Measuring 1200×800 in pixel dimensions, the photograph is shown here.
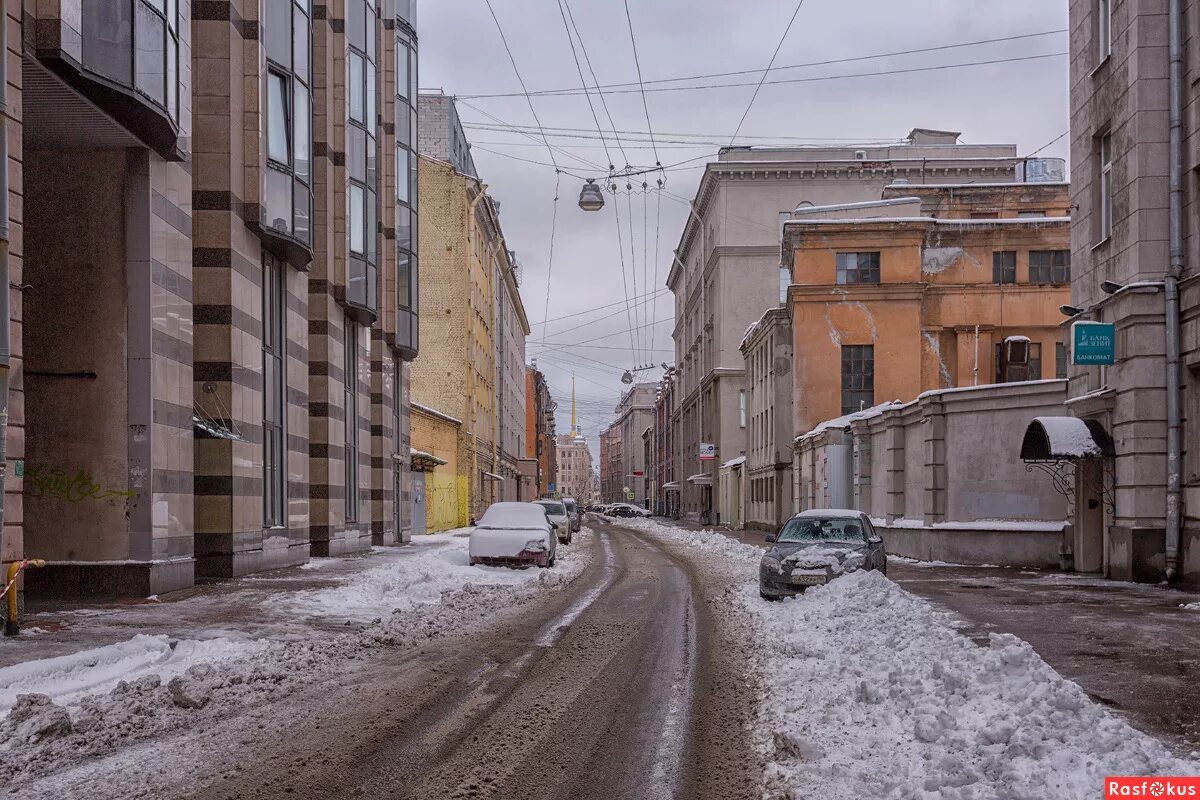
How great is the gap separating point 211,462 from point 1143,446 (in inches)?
665

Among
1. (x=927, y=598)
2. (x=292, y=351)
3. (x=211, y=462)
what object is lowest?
(x=927, y=598)

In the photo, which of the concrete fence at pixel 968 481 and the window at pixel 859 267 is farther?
the window at pixel 859 267

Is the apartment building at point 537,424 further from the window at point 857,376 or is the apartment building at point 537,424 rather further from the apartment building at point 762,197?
the window at point 857,376

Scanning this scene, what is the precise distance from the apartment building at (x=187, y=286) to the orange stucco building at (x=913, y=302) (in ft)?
64.9

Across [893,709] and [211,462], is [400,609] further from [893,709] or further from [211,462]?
[893,709]

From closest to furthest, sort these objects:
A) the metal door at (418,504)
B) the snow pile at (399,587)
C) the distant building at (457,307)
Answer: the snow pile at (399,587), the metal door at (418,504), the distant building at (457,307)

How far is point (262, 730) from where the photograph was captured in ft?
23.9

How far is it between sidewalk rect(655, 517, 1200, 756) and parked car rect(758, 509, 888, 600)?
1.28 meters

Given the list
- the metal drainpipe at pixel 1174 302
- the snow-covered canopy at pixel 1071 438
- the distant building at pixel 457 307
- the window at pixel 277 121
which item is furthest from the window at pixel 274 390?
the distant building at pixel 457 307

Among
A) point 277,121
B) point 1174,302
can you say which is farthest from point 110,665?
point 1174,302

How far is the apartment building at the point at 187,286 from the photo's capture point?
48.8 ft

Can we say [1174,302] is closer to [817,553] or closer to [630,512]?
[817,553]

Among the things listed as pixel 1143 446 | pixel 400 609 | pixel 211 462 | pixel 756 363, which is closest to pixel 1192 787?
pixel 400 609

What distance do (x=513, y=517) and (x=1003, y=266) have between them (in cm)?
2802
